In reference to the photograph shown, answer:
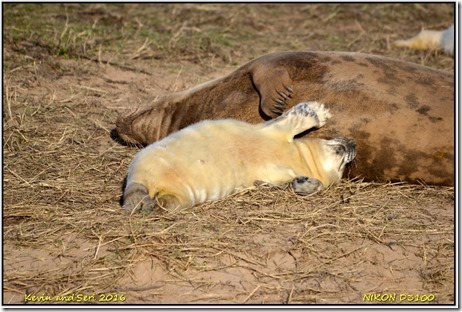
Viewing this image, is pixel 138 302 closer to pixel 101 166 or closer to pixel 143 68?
pixel 101 166

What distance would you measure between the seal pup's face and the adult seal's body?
0.65 feet

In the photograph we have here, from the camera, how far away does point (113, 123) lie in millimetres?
7121

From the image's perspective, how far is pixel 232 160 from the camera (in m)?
5.27

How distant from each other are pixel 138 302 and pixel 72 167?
6.80 feet

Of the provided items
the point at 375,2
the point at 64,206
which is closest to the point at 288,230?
the point at 64,206

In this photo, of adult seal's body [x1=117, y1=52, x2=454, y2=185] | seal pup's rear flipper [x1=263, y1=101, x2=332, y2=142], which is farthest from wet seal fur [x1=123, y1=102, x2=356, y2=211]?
adult seal's body [x1=117, y1=52, x2=454, y2=185]

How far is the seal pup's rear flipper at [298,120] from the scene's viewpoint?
5.60 m

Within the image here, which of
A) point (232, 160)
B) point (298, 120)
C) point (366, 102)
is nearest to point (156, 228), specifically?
point (232, 160)

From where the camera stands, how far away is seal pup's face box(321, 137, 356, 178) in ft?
18.4

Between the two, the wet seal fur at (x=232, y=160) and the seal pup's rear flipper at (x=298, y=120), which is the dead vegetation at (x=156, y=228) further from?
the seal pup's rear flipper at (x=298, y=120)

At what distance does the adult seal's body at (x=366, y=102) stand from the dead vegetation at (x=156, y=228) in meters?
0.17

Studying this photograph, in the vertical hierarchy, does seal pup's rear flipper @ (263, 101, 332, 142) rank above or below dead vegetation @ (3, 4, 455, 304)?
above

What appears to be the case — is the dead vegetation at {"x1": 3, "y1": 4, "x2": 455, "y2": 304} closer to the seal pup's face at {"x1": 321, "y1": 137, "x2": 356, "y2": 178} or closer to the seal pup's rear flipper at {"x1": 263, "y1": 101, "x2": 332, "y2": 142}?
the seal pup's face at {"x1": 321, "y1": 137, "x2": 356, "y2": 178}

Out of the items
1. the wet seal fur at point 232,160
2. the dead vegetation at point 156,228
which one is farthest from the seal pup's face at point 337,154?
the dead vegetation at point 156,228
